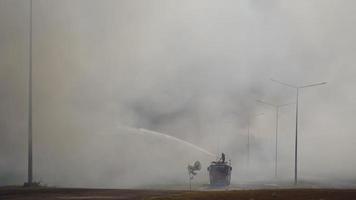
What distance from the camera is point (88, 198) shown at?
2764cm

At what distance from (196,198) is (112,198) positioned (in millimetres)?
4447

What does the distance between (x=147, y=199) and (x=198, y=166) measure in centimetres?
1843

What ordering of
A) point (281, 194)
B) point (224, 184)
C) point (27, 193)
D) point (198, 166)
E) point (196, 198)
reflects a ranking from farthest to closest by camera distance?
1. point (224, 184)
2. point (198, 166)
3. point (27, 193)
4. point (281, 194)
5. point (196, 198)

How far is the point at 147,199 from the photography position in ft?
89.6

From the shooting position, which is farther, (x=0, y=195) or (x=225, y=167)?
(x=225, y=167)

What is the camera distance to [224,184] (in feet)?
191

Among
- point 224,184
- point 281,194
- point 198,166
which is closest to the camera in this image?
point 281,194

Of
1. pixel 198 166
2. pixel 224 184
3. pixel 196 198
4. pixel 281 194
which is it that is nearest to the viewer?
pixel 196 198

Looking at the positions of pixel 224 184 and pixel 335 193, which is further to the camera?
pixel 224 184

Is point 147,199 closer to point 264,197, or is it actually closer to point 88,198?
point 88,198

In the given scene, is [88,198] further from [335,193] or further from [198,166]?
[198,166]

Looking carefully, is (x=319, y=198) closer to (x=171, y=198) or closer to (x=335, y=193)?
(x=335, y=193)

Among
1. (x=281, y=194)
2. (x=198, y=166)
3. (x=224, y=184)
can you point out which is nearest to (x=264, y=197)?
(x=281, y=194)

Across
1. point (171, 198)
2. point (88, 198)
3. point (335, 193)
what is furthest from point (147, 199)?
point (335, 193)
